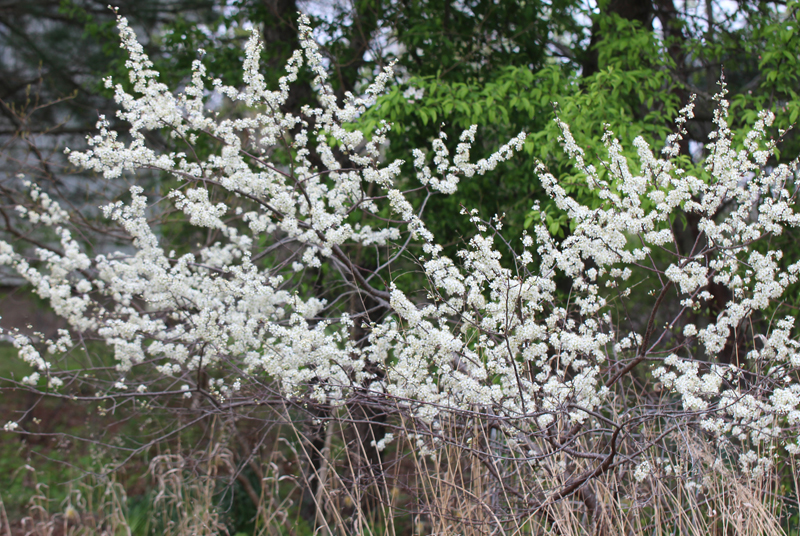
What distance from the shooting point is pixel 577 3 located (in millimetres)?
5309

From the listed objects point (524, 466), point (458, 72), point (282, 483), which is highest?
point (458, 72)

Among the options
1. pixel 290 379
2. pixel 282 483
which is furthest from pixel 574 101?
pixel 282 483

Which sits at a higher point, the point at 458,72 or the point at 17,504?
the point at 458,72

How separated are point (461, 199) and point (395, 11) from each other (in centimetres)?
194

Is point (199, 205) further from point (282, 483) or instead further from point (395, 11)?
point (282, 483)

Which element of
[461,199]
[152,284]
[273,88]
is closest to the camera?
[152,284]

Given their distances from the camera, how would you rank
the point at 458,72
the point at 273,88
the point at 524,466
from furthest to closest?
the point at 273,88, the point at 458,72, the point at 524,466

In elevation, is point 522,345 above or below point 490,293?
below

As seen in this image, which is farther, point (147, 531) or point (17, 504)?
point (17, 504)

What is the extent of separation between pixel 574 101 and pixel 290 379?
260 centimetres

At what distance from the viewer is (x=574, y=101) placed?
158 inches

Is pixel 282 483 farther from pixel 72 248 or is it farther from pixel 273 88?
pixel 273 88

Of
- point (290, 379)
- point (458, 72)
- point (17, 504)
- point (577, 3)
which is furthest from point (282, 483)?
point (577, 3)

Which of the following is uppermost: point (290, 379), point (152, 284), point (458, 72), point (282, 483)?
point (458, 72)
